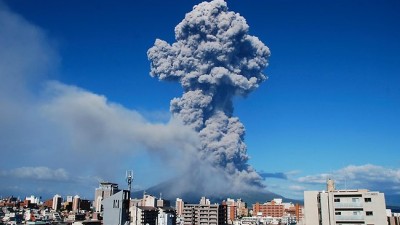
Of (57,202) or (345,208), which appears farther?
(57,202)

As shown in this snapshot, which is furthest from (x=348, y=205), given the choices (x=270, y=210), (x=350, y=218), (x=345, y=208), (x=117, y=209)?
(x=270, y=210)

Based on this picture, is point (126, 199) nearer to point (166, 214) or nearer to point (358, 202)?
Answer: point (358, 202)

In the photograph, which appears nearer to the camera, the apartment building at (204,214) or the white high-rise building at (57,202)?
the apartment building at (204,214)

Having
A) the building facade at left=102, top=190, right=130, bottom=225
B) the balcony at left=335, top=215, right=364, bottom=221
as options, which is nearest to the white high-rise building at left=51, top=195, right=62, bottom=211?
the balcony at left=335, top=215, right=364, bottom=221

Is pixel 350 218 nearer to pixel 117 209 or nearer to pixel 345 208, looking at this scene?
pixel 345 208

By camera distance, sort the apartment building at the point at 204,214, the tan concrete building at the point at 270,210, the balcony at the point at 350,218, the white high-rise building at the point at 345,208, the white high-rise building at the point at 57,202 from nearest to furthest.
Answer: the white high-rise building at the point at 345,208
the balcony at the point at 350,218
the apartment building at the point at 204,214
the white high-rise building at the point at 57,202
the tan concrete building at the point at 270,210

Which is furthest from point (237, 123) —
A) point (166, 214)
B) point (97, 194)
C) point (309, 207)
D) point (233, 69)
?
point (309, 207)

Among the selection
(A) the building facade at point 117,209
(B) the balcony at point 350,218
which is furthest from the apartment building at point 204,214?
(A) the building facade at point 117,209

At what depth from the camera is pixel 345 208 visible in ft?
100

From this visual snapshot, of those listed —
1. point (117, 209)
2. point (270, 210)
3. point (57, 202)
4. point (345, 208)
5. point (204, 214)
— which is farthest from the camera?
point (270, 210)

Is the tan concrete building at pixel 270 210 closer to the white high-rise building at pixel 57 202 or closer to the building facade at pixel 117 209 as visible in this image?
the white high-rise building at pixel 57 202

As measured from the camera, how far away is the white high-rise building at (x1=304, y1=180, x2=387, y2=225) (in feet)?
98.3

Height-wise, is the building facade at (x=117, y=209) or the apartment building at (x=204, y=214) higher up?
the building facade at (x=117, y=209)

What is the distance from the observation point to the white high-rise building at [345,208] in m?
30.0
